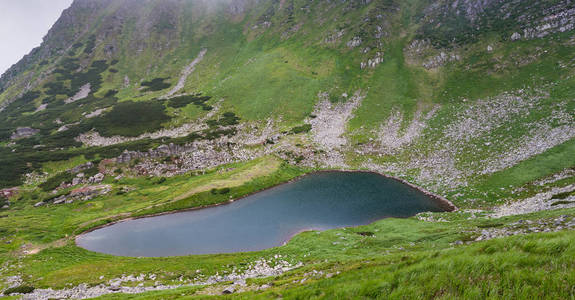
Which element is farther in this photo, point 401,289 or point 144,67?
point 144,67

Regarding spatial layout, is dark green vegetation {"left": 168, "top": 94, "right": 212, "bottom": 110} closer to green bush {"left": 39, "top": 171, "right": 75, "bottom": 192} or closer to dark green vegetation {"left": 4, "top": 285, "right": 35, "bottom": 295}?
green bush {"left": 39, "top": 171, "right": 75, "bottom": 192}

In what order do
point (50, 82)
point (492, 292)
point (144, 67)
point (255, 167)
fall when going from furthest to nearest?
point (144, 67) < point (50, 82) < point (255, 167) < point (492, 292)

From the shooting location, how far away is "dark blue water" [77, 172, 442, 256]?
3969 centimetres

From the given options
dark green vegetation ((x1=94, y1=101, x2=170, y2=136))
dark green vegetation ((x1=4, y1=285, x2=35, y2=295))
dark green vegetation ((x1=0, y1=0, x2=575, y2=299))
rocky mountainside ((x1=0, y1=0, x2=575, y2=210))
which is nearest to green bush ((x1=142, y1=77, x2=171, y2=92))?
rocky mountainside ((x1=0, y1=0, x2=575, y2=210))

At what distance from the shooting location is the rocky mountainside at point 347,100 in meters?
54.0

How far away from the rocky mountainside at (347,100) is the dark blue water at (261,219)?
30.6 feet

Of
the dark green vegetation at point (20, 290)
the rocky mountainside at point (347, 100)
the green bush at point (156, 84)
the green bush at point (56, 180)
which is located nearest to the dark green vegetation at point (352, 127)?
the rocky mountainside at point (347, 100)

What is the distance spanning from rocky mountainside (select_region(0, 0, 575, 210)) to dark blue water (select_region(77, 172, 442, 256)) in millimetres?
9323

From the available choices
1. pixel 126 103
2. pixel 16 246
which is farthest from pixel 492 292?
pixel 126 103

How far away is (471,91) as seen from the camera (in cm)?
7275

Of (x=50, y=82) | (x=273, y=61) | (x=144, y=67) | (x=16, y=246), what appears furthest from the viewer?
(x=144, y=67)

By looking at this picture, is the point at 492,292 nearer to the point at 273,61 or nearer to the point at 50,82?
the point at 273,61

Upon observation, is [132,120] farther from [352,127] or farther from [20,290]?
[352,127]

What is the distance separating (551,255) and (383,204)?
43.7m
